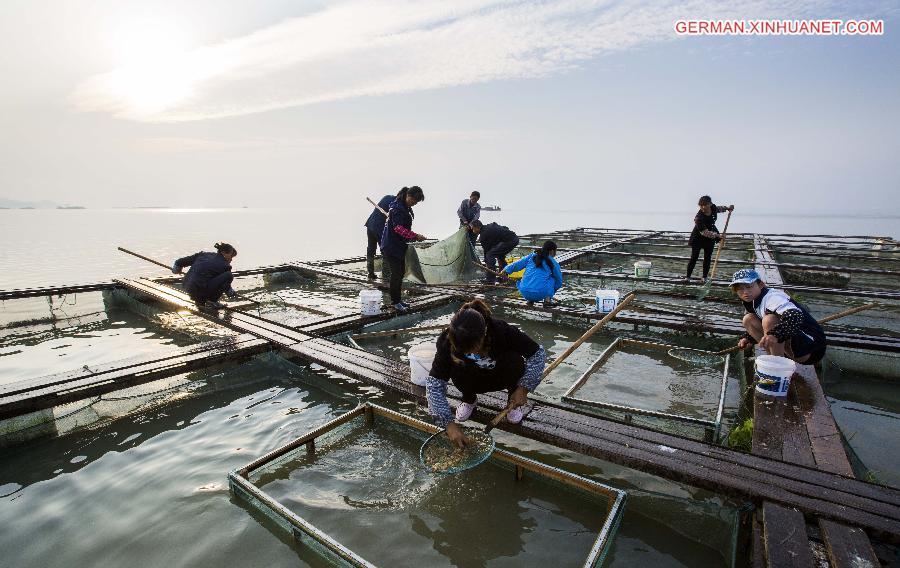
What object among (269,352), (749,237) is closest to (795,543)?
(269,352)

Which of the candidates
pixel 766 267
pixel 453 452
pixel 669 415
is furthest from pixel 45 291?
pixel 766 267

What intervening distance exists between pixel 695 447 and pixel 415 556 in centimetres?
223

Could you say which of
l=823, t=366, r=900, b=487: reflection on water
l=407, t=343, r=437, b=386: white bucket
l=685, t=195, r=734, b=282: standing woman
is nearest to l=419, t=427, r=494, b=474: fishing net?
l=407, t=343, r=437, b=386: white bucket

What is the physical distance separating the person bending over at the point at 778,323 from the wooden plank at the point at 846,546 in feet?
6.78

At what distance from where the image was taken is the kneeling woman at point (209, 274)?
303 inches

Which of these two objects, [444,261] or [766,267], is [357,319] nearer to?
[444,261]

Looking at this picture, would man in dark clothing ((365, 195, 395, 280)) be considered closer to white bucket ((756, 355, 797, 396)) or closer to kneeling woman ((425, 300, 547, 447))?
kneeling woman ((425, 300, 547, 447))

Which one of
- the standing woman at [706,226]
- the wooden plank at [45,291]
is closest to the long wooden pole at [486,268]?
the standing woman at [706,226]

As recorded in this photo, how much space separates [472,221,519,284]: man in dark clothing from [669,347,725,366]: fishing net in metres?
4.58

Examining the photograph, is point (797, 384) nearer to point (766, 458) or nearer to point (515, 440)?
point (766, 458)

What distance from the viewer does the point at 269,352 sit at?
6090 mm

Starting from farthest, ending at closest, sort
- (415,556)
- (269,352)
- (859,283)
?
(859,283) < (269,352) < (415,556)

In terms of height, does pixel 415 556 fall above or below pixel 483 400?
below

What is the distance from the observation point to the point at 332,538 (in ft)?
9.55
